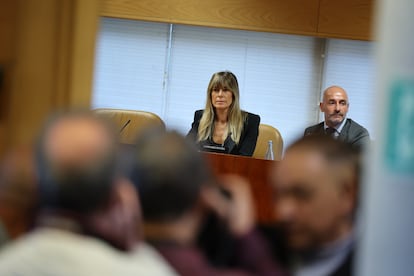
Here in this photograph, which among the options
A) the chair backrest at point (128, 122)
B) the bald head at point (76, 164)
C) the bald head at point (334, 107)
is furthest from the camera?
the bald head at point (334, 107)

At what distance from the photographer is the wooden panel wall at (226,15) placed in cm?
330

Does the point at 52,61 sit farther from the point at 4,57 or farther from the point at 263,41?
the point at 263,41

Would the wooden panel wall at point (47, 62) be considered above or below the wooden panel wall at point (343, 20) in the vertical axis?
below

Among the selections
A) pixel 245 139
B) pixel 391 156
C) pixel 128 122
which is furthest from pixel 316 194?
pixel 245 139

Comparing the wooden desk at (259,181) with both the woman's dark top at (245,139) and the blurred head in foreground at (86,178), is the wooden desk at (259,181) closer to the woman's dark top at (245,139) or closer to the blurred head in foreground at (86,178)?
the blurred head in foreground at (86,178)

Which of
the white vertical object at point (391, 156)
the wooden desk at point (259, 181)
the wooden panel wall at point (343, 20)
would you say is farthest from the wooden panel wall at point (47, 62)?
the wooden panel wall at point (343, 20)

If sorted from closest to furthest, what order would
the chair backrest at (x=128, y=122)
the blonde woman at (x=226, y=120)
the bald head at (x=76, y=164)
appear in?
the bald head at (x=76, y=164), the chair backrest at (x=128, y=122), the blonde woman at (x=226, y=120)

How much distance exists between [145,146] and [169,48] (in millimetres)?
2811

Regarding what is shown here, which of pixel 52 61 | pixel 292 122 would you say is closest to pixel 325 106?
pixel 292 122

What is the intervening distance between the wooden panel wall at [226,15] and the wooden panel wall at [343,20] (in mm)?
42

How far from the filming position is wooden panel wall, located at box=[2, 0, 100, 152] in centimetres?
79

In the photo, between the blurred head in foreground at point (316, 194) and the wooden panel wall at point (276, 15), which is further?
the wooden panel wall at point (276, 15)

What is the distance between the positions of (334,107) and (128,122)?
1223 mm

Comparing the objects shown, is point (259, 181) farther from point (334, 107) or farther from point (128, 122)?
point (334, 107)
